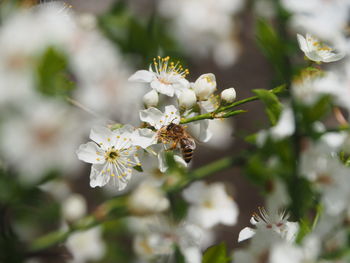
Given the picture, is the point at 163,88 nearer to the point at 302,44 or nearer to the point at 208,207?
the point at 302,44

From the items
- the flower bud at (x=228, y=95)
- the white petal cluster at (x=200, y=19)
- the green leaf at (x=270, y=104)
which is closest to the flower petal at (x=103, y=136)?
the flower bud at (x=228, y=95)

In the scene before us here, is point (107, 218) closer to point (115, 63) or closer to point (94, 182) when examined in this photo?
point (94, 182)

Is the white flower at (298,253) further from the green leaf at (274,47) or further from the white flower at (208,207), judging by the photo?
the white flower at (208,207)

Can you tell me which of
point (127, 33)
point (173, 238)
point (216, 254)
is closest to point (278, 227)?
point (216, 254)

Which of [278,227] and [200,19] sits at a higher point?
[278,227]

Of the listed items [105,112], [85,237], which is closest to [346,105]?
[105,112]
